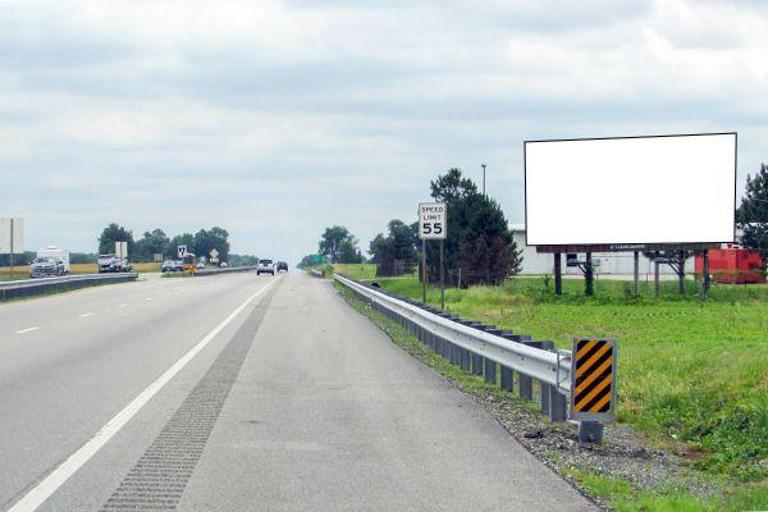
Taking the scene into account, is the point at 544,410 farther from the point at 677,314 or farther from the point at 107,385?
the point at 677,314

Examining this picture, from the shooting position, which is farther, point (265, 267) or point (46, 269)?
point (265, 267)

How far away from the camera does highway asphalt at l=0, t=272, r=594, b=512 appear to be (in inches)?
342

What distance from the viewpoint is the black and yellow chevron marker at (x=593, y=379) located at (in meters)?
10.9

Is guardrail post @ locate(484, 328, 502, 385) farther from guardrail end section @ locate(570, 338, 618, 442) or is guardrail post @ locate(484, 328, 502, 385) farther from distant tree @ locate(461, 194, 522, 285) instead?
distant tree @ locate(461, 194, 522, 285)

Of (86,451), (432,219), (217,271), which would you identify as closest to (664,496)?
(86,451)

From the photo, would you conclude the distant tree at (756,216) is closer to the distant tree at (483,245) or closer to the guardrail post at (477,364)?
the distant tree at (483,245)

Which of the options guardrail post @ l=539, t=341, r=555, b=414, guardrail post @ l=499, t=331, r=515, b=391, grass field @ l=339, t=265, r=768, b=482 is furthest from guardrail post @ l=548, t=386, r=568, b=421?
guardrail post @ l=499, t=331, r=515, b=391

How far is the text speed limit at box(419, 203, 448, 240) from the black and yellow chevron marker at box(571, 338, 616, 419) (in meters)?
19.0

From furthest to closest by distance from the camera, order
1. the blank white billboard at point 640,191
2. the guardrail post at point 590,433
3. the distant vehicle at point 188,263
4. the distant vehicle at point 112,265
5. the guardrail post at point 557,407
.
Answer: the distant vehicle at point 188,263 < the distant vehicle at point 112,265 < the blank white billboard at point 640,191 < the guardrail post at point 557,407 < the guardrail post at point 590,433

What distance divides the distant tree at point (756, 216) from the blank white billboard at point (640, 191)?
30113 mm

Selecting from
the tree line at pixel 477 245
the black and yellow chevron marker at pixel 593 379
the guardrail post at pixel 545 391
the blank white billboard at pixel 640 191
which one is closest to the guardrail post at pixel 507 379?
the guardrail post at pixel 545 391

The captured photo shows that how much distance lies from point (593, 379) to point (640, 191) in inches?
1503

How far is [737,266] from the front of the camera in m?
81.4

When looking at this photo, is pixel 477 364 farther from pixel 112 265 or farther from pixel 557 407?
pixel 112 265
